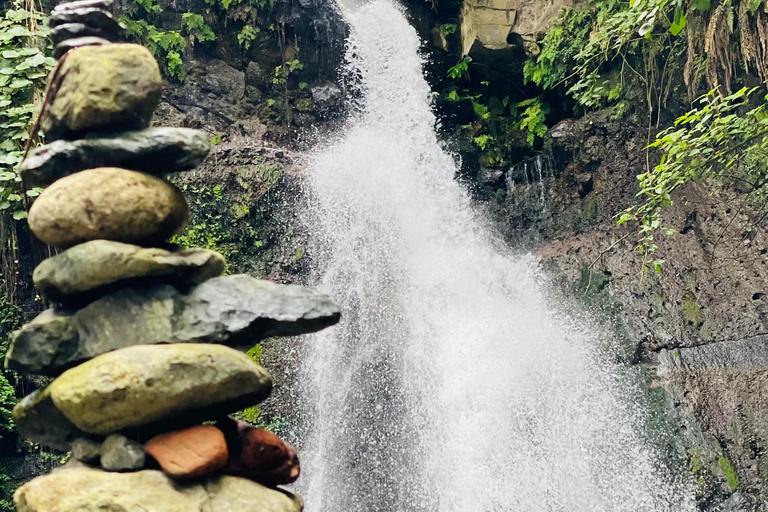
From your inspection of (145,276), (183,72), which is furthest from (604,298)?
(183,72)

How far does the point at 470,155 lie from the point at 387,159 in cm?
139

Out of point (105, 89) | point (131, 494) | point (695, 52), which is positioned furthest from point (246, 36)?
point (131, 494)

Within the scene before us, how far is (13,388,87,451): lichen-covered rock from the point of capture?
145 inches

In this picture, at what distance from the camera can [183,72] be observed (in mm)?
11062

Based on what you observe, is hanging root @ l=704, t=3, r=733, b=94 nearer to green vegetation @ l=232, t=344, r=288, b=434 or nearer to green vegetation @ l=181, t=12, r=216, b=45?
green vegetation @ l=232, t=344, r=288, b=434

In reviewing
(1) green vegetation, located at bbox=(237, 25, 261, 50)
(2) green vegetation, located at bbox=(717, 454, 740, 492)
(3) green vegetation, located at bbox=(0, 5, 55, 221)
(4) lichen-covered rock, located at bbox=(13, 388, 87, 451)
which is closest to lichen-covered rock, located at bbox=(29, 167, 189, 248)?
(4) lichen-covered rock, located at bbox=(13, 388, 87, 451)

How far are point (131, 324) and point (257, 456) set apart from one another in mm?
980

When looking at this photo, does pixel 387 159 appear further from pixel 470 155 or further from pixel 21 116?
pixel 21 116

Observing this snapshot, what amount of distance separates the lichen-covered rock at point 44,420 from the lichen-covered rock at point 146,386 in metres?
0.22

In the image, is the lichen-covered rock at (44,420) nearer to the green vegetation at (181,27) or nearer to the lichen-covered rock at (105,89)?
the lichen-covered rock at (105,89)

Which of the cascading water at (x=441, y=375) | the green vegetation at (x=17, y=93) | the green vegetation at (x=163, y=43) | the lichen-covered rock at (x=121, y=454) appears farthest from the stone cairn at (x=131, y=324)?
the green vegetation at (x=163, y=43)

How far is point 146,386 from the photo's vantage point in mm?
3344

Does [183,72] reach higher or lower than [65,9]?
lower

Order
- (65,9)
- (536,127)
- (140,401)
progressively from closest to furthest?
(140,401) → (65,9) → (536,127)
